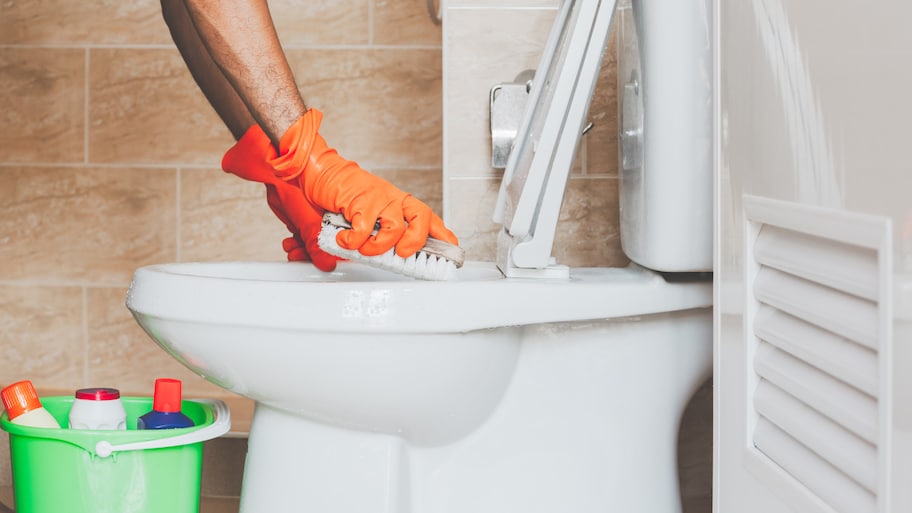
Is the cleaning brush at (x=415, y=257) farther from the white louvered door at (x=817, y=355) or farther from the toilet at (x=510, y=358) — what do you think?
the white louvered door at (x=817, y=355)

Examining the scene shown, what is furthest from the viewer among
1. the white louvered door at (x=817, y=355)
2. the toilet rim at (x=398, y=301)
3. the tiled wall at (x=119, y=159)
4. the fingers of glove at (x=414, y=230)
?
the tiled wall at (x=119, y=159)

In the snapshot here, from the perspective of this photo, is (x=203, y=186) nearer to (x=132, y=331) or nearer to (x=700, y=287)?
(x=132, y=331)

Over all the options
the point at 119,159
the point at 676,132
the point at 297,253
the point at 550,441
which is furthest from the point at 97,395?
the point at 119,159

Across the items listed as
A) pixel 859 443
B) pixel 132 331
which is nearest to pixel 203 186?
pixel 132 331

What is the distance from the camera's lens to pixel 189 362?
0.93m

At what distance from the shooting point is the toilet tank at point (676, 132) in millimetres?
886

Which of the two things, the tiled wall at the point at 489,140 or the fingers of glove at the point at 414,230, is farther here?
the tiled wall at the point at 489,140

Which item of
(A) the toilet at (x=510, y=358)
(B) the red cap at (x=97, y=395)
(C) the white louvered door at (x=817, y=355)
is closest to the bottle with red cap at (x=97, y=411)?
(B) the red cap at (x=97, y=395)

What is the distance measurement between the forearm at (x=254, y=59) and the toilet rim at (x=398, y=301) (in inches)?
8.5

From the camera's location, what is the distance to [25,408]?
1140 mm

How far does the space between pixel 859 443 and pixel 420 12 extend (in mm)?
1649

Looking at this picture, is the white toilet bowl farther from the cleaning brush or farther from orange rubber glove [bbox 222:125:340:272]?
orange rubber glove [bbox 222:125:340:272]

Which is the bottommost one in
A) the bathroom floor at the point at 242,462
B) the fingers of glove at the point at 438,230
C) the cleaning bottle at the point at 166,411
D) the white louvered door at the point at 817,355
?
the bathroom floor at the point at 242,462

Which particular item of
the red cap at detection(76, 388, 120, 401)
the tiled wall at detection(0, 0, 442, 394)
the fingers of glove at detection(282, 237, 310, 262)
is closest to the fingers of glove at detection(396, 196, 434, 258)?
the fingers of glove at detection(282, 237, 310, 262)
